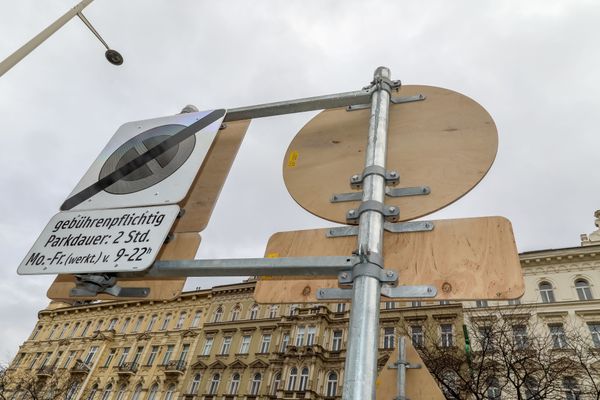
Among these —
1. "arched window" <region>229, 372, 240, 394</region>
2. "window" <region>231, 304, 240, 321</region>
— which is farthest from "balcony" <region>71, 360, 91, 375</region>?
"arched window" <region>229, 372, 240, 394</region>

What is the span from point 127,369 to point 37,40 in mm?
34910

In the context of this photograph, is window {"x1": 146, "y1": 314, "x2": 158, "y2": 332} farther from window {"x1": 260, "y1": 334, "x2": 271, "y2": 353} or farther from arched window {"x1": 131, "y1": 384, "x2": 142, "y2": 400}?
window {"x1": 260, "y1": 334, "x2": 271, "y2": 353}

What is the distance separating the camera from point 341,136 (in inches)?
80.2

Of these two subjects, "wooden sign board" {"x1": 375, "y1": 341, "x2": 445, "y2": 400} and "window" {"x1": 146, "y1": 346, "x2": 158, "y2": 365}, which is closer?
"wooden sign board" {"x1": 375, "y1": 341, "x2": 445, "y2": 400}

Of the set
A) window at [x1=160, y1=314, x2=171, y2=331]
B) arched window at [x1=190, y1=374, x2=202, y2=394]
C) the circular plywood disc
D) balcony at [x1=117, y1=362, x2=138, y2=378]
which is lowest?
the circular plywood disc

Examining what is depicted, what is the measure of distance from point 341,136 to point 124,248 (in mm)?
1166

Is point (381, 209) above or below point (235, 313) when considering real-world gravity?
below

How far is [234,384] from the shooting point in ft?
93.8

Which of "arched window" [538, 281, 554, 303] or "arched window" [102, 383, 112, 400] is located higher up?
"arched window" [538, 281, 554, 303]

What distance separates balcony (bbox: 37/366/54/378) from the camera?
1487 inches

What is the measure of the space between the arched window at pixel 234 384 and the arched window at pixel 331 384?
274 inches

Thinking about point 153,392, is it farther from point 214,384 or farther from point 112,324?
point 112,324

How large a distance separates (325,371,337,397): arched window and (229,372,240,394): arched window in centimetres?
696

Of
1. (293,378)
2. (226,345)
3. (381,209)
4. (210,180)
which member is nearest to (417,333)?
(293,378)
